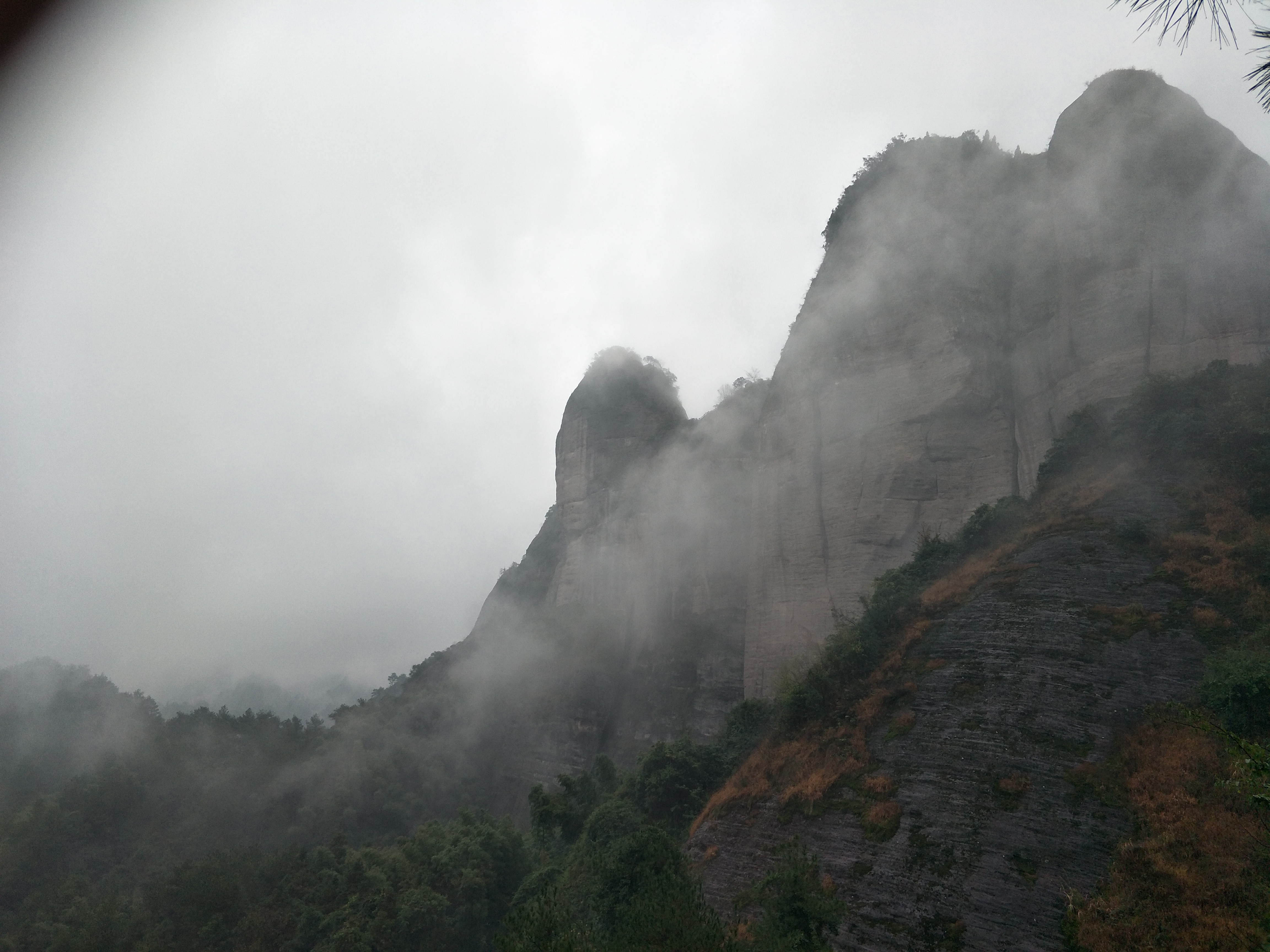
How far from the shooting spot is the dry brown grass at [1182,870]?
10.6 meters

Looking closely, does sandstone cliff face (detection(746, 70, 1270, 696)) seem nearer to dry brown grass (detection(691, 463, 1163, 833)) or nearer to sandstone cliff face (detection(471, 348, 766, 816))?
dry brown grass (detection(691, 463, 1163, 833))

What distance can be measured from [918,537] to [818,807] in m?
17.0

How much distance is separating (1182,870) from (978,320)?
2596 cm

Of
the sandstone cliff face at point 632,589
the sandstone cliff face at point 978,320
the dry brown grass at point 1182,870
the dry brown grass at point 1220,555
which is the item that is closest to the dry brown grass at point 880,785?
the dry brown grass at point 1182,870

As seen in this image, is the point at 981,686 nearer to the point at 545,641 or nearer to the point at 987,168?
the point at 987,168

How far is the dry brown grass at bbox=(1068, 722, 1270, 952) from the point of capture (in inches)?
418

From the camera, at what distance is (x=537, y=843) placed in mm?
32250

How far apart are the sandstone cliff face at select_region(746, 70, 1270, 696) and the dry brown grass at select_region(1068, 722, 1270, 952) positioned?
17451 millimetres

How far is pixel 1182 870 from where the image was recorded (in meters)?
11.7

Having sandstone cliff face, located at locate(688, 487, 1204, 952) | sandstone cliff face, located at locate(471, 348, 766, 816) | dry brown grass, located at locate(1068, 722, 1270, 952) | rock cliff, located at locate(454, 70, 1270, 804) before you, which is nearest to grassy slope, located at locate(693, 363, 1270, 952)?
dry brown grass, located at locate(1068, 722, 1270, 952)

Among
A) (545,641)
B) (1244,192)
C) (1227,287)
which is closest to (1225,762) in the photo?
(1227,287)

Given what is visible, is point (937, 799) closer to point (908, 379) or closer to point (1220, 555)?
point (1220, 555)

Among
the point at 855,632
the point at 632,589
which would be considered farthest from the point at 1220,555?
A: the point at 632,589

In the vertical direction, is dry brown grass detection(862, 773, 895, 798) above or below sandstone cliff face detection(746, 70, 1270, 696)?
below
